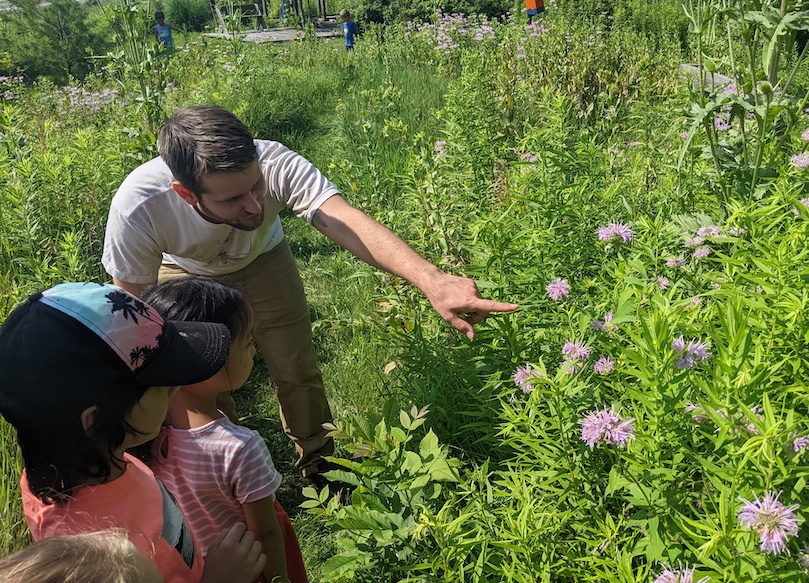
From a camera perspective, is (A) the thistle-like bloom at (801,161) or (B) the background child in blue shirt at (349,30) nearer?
(A) the thistle-like bloom at (801,161)

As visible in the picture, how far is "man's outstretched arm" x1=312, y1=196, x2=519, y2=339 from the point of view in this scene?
2.13 m

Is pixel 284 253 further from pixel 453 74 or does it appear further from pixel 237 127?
pixel 453 74

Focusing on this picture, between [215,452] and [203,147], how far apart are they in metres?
1.02

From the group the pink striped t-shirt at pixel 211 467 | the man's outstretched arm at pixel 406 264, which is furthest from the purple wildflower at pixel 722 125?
the pink striped t-shirt at pixel 211 467

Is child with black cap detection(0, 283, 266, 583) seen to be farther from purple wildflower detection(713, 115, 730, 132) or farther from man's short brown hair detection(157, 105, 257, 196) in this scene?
purple wildflower detection(713, 115, 730, 132)

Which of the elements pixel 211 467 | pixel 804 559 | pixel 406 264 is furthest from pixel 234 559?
pixel 804 559

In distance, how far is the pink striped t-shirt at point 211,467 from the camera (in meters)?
1.90

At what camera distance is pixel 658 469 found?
1.56m

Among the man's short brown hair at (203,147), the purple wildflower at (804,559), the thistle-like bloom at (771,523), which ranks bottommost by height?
the purple wildflower at (804,559)

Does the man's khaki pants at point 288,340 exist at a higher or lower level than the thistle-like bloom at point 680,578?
lower

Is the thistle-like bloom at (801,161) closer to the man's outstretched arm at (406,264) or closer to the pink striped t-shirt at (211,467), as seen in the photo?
the man's outstretched arm at (406,264)

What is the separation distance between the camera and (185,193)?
7.93ft

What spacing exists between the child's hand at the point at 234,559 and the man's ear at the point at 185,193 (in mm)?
1184

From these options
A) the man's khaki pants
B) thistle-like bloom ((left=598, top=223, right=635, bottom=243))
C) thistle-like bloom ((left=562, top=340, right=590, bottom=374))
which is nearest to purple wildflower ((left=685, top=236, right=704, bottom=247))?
thistle-like bloom ((left=598, top=223, right=635, bottom=243))
